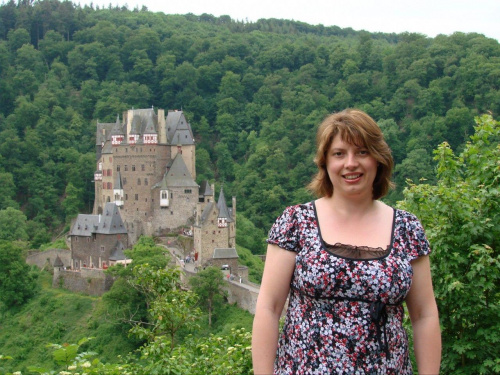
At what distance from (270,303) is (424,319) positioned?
970 millimetres

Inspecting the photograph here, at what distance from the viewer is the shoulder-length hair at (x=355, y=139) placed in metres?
4.49

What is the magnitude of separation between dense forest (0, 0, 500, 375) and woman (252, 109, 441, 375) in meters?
34.8

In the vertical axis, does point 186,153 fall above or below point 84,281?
above

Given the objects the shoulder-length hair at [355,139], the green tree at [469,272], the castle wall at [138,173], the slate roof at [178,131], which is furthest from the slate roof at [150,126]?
the shoulder-length hair at [355,139]

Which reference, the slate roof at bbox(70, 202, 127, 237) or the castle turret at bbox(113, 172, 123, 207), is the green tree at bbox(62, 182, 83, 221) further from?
the slate roof at bbox(70, 202, 127, 237)

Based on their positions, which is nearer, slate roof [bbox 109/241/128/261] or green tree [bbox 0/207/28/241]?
slate roof [bbox 109/241/128/261]

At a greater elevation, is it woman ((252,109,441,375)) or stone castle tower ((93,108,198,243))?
woman ((252,109,441,375))

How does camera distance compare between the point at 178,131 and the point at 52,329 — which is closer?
the point at 52,329

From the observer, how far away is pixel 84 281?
1543 inches

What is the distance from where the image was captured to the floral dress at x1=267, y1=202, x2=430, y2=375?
427 centimetres

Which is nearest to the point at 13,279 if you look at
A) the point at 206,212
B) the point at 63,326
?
the point at 63,326

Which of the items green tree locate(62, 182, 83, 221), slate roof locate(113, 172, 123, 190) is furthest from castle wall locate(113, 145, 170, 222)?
green tree locate(62, 182, 83, 221)

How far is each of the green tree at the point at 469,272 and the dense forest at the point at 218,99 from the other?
32.5 meters

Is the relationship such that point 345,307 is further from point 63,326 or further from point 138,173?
point 138,173
